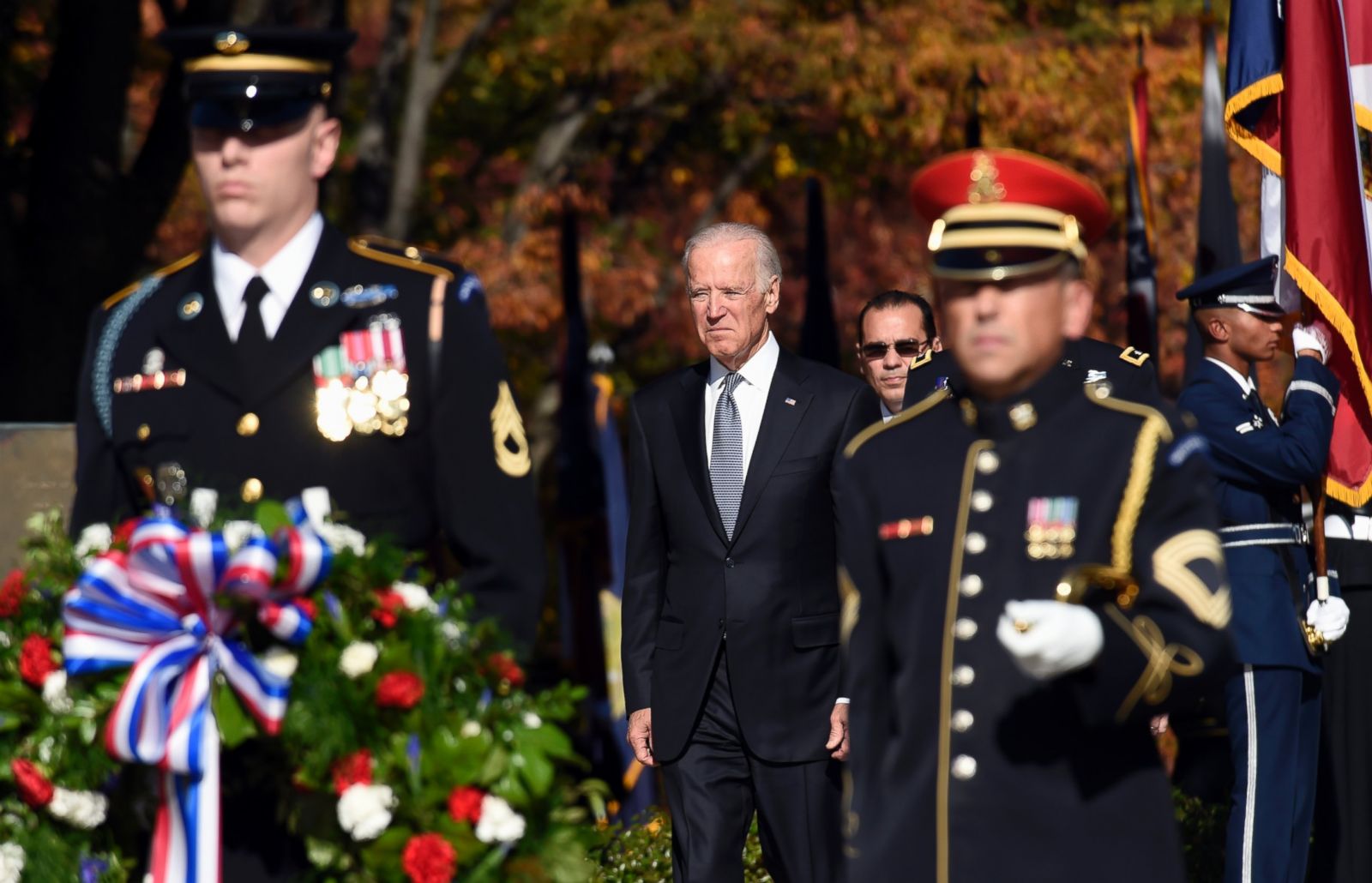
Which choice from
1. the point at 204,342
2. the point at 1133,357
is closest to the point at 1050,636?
the point at 204,342

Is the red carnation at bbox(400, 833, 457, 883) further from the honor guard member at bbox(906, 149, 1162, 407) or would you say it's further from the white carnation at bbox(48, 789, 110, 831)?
the honor guard member at bbox(906, 149, 1162, 407)

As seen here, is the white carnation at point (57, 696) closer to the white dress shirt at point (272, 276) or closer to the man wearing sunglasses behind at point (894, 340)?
the white dress shirt at point (272, 276)

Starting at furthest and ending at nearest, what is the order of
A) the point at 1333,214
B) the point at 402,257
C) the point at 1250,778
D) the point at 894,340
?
1. the point at 1333,214
2. the point at 1250,778
3. the point at 894,340
4. the point at 402,257

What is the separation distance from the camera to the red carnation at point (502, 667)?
14.0 ft

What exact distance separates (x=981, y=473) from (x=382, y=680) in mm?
1238

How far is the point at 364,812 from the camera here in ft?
13.2

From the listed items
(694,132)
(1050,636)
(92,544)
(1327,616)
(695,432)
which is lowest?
(1327,616)

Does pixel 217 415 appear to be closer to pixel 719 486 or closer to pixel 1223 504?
pixel 719 486

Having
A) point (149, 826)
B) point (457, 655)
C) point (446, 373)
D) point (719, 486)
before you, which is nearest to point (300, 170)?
point (446, 373)

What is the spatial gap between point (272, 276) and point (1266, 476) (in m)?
4.47

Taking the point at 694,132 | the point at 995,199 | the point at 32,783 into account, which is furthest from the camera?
the point at 694,132

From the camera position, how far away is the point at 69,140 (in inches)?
440

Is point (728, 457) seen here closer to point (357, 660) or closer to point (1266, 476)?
point (1266, 476)

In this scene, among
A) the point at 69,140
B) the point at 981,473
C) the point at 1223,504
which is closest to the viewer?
the point at 981,473
